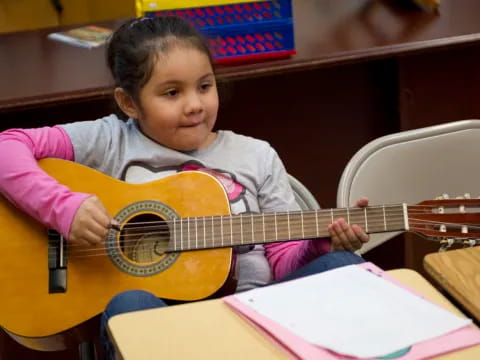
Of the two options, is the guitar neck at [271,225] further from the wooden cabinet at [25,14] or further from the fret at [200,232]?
the wooden cabinet at [25,14]

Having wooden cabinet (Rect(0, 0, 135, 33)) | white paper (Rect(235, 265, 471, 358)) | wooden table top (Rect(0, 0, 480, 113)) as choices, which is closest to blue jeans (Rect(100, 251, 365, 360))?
white paper (Rect(235, 265, 471, 358))

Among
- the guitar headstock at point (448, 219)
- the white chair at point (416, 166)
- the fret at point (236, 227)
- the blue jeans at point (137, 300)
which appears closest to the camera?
the blue jeans at point (137, 300)

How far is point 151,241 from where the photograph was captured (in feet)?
5.22

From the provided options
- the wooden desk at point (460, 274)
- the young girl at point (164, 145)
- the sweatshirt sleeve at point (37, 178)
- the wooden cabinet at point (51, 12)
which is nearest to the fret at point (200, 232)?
the young girl at point (164, 145)

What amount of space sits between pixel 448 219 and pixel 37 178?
2.65ft

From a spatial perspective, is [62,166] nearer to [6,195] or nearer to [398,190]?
[6,195]

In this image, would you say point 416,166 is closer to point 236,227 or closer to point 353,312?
point 236,227

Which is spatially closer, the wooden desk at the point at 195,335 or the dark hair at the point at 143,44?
the wooden desk at the point at 195,335

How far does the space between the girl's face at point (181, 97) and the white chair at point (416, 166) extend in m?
0.34

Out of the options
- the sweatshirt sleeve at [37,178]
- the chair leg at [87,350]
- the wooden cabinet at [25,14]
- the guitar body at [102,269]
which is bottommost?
the chair leg at [87,350]

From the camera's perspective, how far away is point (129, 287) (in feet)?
4.92

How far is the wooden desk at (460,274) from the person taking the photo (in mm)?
1075

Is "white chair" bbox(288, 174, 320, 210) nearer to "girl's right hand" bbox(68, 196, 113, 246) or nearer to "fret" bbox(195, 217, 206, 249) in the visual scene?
"fret" bbox(195, 217, 206, 249)

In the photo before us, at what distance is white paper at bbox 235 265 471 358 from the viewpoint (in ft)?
3.21
